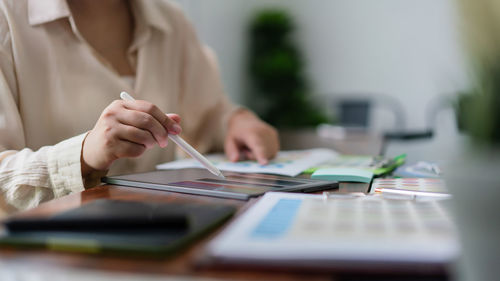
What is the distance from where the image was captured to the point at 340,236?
29 cm

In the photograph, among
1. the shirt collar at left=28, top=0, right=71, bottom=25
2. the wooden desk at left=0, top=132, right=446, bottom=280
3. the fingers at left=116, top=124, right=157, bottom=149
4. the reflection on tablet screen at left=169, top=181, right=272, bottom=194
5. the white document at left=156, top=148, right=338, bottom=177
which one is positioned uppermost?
the shirt collar at left=28, top=0, right=71, bottom=25

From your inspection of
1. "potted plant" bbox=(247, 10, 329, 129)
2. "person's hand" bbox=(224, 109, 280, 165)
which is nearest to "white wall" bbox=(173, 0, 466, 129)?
"potted plant" bbox=(247, 10, 329, 129)

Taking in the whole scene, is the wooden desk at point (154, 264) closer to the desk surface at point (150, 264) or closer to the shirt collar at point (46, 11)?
→ the desk surface at point (150, 264)

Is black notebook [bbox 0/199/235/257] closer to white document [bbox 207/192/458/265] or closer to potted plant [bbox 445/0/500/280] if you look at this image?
white document [bbox 207/192/458/265]

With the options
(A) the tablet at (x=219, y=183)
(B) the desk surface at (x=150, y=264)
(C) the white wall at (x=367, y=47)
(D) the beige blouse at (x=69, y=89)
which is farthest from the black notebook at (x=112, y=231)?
(C) the white wall at (x=367, y=47)

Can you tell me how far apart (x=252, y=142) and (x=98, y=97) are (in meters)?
0.31

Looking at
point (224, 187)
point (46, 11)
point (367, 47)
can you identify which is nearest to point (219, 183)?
point (224, 187)

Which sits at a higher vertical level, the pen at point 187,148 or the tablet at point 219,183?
the pen at point 187,148

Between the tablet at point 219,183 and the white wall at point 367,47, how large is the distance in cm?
280

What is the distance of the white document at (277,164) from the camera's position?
68 cm

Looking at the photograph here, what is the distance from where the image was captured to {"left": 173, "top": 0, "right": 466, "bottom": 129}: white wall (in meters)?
3.63

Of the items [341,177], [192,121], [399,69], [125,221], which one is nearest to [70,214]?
[125,221]

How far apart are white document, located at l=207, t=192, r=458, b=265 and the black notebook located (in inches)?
1.0

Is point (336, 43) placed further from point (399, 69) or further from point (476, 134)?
point (476, 134)
